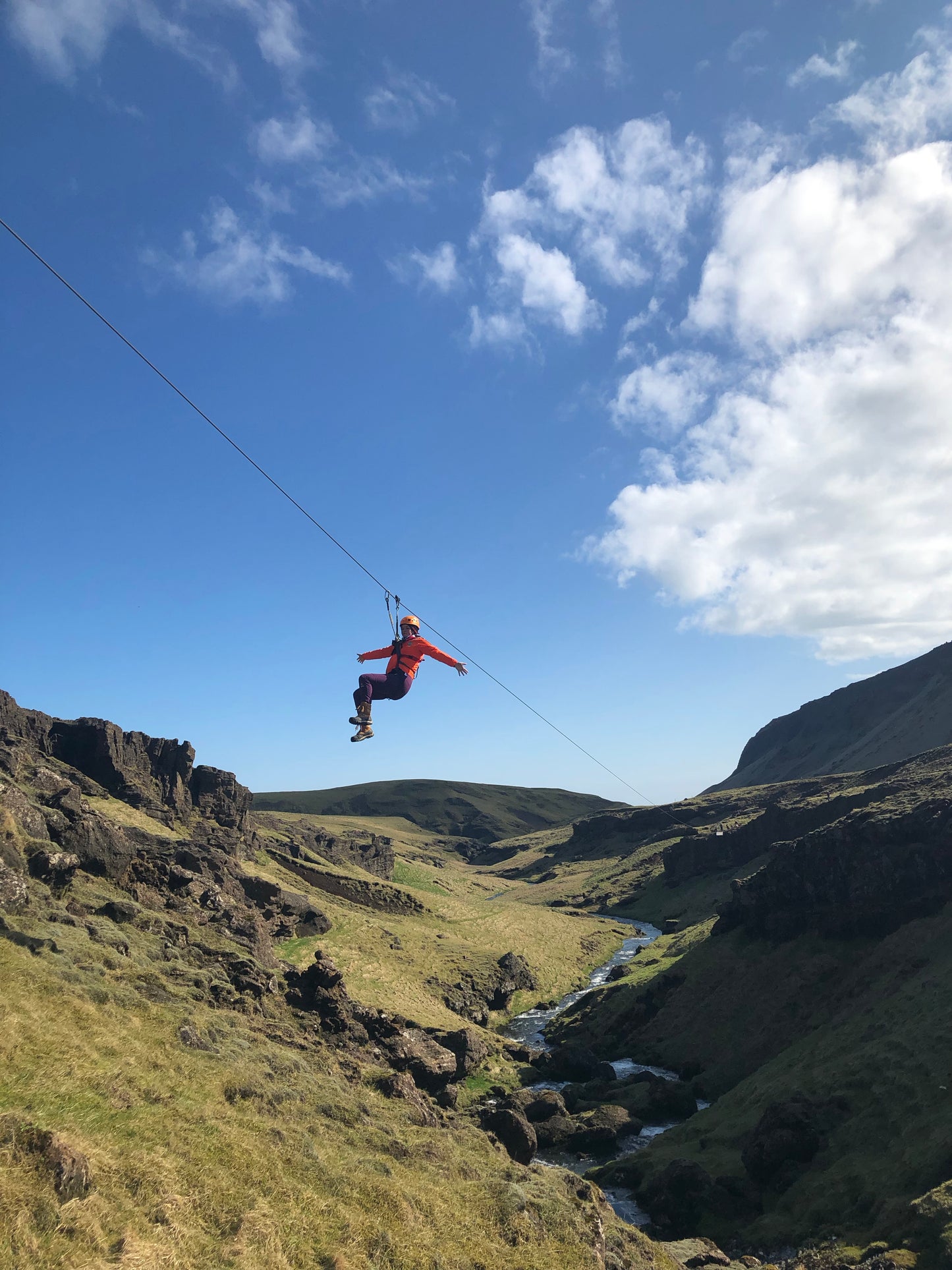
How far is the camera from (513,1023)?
4978 cm

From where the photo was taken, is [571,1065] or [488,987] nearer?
[571,1065]

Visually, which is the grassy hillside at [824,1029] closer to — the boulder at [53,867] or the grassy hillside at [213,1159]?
the grassy hillside at [213,1159]

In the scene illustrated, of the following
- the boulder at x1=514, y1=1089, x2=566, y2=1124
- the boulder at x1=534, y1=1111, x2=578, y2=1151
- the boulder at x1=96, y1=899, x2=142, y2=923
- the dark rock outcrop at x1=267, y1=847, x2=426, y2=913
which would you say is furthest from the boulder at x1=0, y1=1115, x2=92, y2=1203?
the dark rock outcrop at x1=267, y1=847, x2=426, y2=913

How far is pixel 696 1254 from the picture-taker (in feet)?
68.0

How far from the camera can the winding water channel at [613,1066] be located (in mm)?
25484

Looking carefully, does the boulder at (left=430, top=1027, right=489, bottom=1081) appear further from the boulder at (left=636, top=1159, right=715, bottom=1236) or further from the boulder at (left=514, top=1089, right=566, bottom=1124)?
the boulder at (left=636, top=1159, right=715, bottom=1236)

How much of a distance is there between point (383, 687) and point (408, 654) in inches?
54.1

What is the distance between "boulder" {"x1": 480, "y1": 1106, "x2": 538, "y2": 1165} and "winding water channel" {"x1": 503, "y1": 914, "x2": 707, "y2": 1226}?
0.91m

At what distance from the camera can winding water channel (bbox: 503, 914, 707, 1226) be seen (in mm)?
25484

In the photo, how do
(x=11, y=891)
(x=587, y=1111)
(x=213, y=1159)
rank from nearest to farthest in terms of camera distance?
(x=213, y=1159) → (x=11, y=891) → (x=587, y=1111)

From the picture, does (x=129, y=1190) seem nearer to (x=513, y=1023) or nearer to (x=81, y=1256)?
(x=81, y=1256)

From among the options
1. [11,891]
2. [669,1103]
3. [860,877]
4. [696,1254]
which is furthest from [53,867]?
[860,877]

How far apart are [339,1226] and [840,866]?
40871mm

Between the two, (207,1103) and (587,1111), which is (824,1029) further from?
(207,1103)
